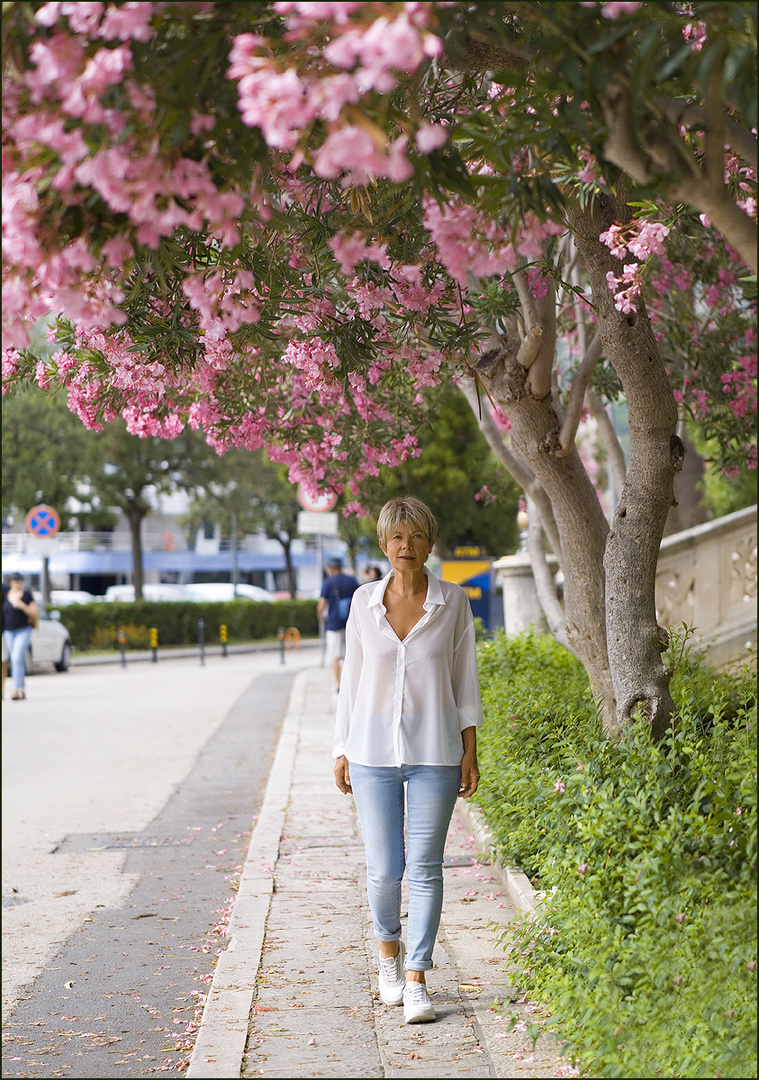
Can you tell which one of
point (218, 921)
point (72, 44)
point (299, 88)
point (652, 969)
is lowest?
point (218, 921)

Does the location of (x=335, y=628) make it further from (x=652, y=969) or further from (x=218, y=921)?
(x=652, y=969)

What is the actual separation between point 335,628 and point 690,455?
612cm

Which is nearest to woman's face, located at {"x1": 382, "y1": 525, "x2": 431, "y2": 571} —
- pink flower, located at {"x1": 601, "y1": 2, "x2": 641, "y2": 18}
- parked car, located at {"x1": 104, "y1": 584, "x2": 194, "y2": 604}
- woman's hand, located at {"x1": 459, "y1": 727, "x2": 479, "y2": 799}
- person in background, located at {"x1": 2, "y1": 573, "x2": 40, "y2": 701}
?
woman's hand, located at {"x1": 459, "y1": 727, "x2": 479, "y2": 799}

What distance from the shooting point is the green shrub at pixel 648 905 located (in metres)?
3.37

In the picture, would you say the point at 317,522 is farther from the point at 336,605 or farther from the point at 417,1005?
the point at 417,1005

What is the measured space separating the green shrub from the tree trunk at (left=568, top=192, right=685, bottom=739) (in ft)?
0.87

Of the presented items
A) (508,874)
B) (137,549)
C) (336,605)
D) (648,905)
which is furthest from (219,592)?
(648,905)

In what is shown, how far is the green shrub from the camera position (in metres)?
3.37

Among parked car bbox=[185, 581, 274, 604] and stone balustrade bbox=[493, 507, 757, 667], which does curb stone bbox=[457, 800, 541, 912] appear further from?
parked car bbox=[185, 581, 274, 604]

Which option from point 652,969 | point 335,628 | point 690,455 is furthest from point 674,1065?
point 335,628

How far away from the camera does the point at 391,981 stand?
468 cm

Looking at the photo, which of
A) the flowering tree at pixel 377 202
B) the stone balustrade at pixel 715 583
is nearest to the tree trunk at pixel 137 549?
the stone balustrade at pixel 715 583

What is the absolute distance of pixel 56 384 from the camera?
20.9ft

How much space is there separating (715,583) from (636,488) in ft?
19.3
